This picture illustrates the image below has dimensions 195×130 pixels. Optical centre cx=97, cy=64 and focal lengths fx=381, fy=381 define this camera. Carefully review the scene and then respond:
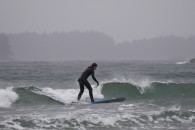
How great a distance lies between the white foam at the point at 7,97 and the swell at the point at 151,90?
197 inches

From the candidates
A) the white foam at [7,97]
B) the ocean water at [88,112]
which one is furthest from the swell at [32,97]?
the white foam at [7,97]

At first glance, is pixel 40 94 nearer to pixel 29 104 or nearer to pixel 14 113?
pixel 29 104

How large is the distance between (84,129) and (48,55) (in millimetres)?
157795

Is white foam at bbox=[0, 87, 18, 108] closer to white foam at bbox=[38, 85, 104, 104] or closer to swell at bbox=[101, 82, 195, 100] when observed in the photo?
white foam at bbox=[38, 85, 104, 104]

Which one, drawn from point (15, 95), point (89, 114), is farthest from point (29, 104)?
point (89, 114)

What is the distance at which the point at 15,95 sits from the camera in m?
17.9

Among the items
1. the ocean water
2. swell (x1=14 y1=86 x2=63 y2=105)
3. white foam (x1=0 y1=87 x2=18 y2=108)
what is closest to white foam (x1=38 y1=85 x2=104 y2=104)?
the ocean water

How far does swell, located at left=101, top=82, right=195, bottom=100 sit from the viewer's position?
20.2 meters

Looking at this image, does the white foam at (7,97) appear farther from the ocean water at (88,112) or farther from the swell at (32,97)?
the swell at (32,97)

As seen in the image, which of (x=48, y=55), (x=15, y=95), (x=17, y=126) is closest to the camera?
(x=17, y=126)

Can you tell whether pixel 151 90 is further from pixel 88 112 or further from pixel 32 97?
pixel 88 112

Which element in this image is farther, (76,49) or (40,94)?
(76,49)

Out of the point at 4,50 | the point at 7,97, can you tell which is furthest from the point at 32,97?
the point at 4,50

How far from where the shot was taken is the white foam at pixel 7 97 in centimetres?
1640
